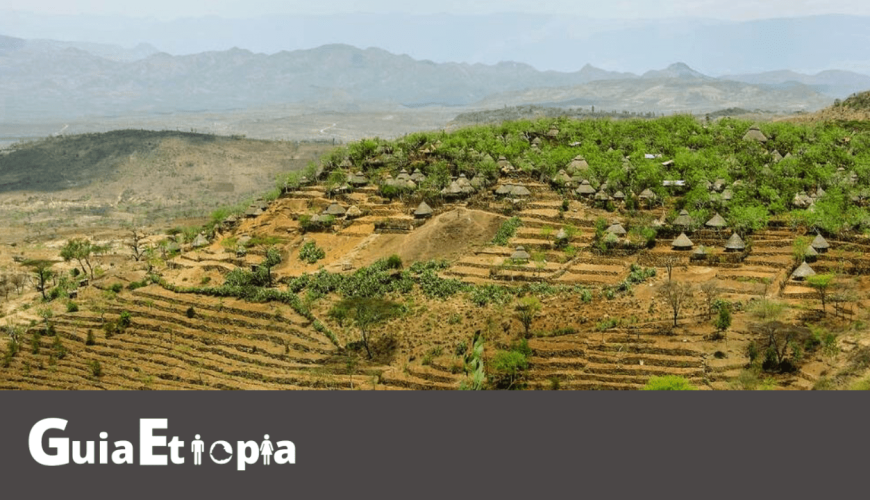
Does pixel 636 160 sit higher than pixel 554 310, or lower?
higher

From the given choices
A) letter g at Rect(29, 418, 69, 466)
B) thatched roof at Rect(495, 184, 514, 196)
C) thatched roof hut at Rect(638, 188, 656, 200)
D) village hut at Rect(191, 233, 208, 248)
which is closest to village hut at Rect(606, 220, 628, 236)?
thatched roof hut at Rect(638, 188, 656, 200)

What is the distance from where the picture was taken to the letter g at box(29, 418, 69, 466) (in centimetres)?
2128

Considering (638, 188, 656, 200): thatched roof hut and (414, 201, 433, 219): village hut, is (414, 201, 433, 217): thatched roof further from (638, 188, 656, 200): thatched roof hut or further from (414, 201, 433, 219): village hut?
(638, 188, 656, 200): thatched roof hut

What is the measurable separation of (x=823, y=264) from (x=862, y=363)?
1263cm

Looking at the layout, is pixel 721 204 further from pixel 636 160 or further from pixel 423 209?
pixel 423 209

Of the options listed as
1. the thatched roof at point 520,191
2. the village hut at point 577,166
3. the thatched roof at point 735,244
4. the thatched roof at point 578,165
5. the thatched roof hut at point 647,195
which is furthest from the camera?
the thatched roof at point 578,165

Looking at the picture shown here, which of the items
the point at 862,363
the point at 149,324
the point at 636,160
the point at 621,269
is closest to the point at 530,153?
the point at 636,160

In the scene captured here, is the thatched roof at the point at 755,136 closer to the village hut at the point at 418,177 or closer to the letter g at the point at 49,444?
the village hut at the point at 418,177

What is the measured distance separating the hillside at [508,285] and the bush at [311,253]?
182mm

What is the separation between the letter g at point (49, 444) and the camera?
21.3 metres

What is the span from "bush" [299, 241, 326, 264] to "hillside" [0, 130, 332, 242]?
221 ft

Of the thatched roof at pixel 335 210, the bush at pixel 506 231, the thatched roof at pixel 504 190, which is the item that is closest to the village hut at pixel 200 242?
the thatched roof at pixel 335 210

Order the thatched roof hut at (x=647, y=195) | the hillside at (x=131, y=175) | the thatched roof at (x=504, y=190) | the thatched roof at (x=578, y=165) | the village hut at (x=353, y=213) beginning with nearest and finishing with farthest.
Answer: the thatched roof hut at (x=647, y=195)
the thatched roof at (x=504, y=190)
the village hut at (x=353, y=213)
the thatched roof at (x=578, y=165)
the hillside at (x=131, y=175)

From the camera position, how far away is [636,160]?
61312mm
